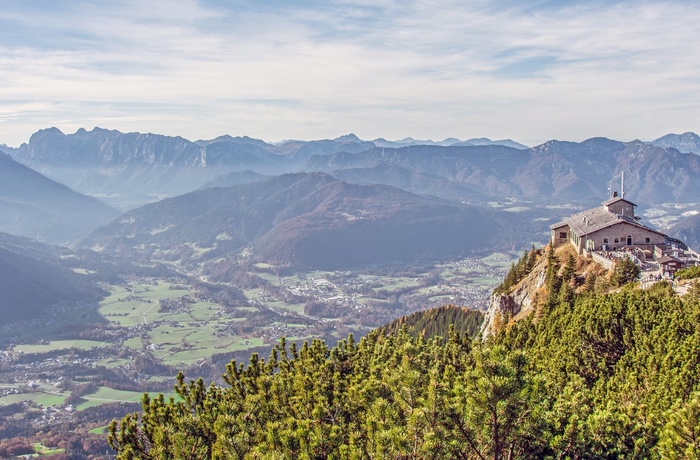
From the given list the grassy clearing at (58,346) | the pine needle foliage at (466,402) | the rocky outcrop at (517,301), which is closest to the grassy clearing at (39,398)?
the grassy clearing at (58,346)

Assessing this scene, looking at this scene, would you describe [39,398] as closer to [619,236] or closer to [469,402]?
[619,236]

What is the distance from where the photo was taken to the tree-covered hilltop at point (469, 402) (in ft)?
65.8

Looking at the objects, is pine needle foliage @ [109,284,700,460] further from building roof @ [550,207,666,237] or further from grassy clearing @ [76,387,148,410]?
grassy clearing @ [76,387,148,410]

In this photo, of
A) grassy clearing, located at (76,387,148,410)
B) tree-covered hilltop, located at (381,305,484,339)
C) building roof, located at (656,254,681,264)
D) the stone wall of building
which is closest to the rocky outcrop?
the stone wall of building

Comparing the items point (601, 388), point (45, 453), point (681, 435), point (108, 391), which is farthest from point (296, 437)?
point (108, 391)

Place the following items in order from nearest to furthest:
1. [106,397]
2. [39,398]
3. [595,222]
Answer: [595,222]
[106,397]
[39,398]

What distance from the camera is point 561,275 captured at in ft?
178

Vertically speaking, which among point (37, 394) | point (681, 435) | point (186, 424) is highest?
point (681, 435)

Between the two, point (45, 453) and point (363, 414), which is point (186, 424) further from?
point (45, 453)

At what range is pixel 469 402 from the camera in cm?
1977

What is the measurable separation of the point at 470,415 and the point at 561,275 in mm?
38100

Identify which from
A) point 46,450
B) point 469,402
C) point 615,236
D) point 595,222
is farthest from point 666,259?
point 46,450

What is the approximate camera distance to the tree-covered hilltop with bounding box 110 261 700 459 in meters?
20.0

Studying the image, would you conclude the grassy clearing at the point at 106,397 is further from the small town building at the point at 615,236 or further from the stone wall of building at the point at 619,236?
the stone wall of building at the point at 619,236
